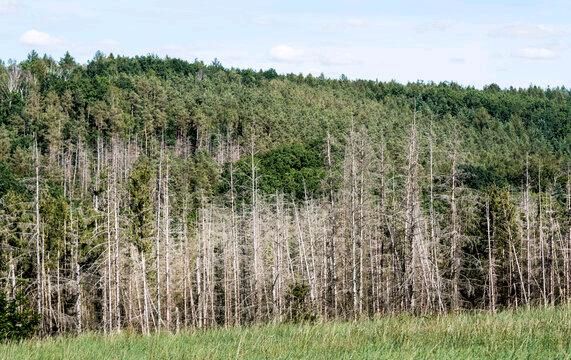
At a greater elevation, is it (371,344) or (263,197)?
(263,197)

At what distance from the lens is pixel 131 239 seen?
3481 centimetres

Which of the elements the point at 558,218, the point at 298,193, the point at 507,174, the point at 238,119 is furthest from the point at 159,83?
the point at 558,218

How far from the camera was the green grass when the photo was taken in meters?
8.25

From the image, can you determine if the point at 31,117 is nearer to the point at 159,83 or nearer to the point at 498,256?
the point at 159,83

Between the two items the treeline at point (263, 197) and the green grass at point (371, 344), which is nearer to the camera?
the green grass at point (371, 344)

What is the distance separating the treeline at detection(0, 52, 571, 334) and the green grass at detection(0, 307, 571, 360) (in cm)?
532

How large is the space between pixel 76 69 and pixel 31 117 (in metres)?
57.4

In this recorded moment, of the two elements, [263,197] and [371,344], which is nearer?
[371,344]

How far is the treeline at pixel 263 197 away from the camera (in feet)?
113

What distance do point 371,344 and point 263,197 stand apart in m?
65.8

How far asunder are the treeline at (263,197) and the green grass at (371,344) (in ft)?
17.5

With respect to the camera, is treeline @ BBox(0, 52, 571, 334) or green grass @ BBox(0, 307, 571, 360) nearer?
green grass @ BBox(0, 307, 571, 360)

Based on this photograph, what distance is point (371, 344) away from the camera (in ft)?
29.6

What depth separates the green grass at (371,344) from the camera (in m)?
8.25
